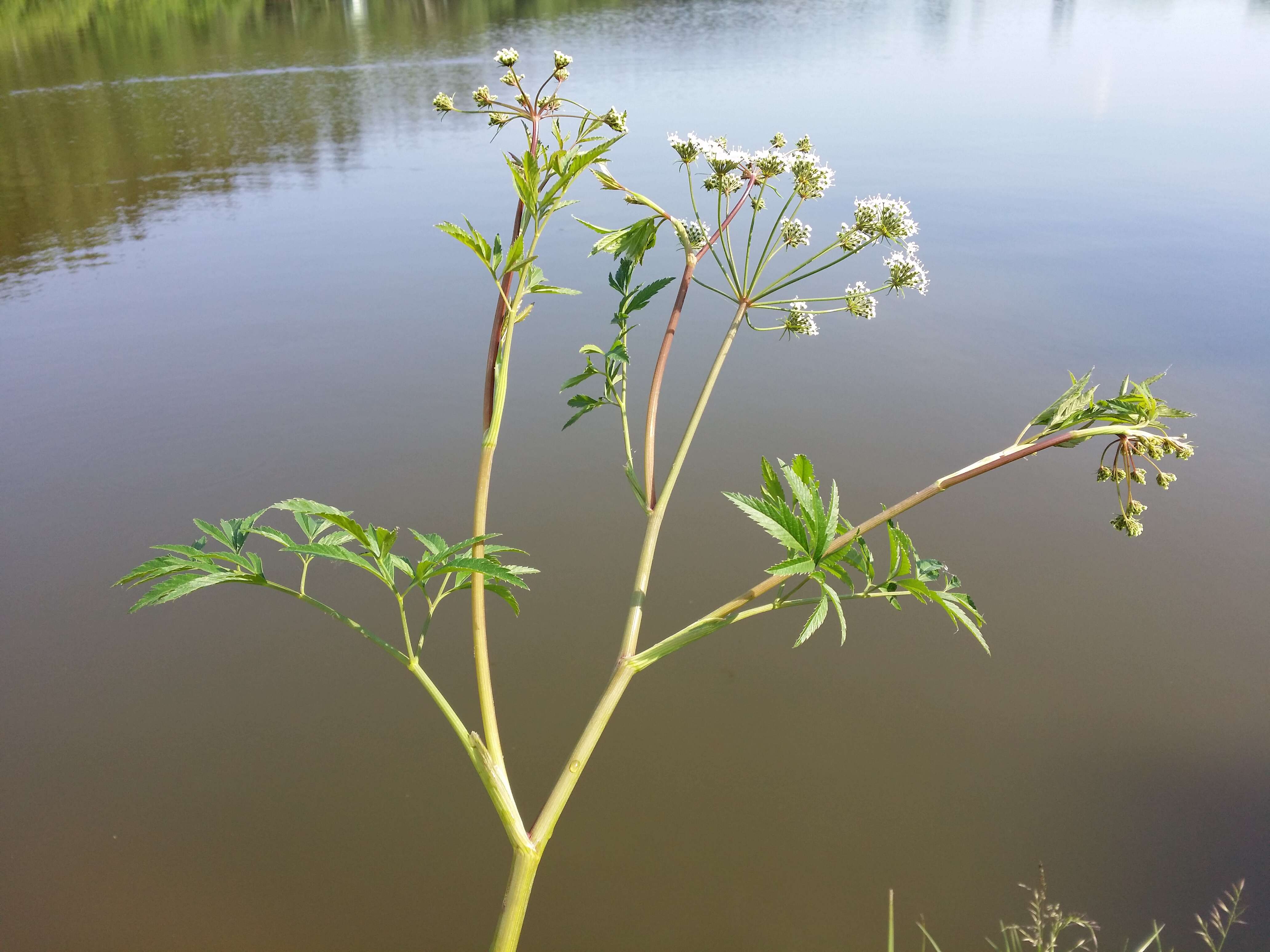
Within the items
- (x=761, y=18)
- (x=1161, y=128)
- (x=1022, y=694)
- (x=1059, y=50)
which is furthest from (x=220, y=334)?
Result: (x=761, y=18)

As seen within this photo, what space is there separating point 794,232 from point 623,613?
57.4 inches

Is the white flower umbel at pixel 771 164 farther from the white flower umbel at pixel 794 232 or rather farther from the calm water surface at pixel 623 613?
the calm water surface at pixel 623 613

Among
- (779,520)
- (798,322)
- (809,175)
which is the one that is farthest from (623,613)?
(779,520)

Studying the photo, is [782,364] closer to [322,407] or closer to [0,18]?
[322,407]

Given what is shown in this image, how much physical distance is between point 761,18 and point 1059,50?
7.98 metres

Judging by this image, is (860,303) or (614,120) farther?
(860,303)

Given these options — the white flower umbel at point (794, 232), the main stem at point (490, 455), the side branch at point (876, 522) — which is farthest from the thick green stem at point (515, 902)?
the white flower umbel at point (794, 232)

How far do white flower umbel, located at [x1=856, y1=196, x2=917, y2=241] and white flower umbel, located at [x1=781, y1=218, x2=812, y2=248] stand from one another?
0.62 ft

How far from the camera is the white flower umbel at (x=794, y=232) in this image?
187cm

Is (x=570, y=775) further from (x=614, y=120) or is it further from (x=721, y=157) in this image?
(x=721, y=157)

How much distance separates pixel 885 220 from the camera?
66.5 inches

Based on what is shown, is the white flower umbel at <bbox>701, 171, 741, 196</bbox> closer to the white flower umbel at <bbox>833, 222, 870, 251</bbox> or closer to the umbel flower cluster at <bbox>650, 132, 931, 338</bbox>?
the umbel flower cluster at <bbox>650, 132, 931, 338</bbox>

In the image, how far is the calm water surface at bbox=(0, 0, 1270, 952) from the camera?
216 centimetres

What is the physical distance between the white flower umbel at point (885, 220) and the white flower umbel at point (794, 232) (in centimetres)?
19
